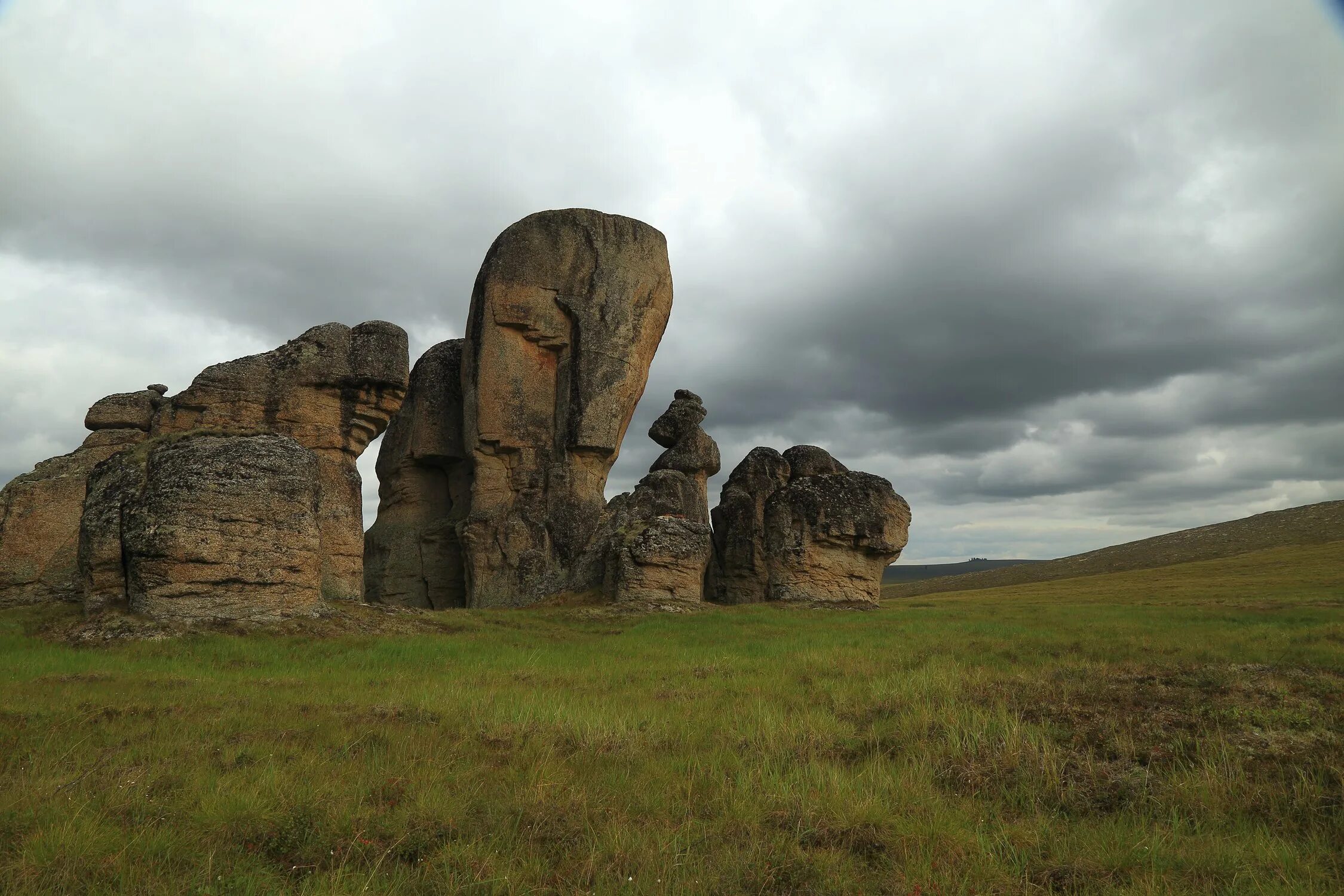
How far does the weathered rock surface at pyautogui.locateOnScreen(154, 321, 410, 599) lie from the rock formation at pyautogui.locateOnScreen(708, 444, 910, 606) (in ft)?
43.8

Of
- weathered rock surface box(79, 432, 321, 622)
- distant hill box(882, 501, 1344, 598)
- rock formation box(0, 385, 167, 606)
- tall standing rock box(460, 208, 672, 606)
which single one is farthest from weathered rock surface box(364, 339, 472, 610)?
distant hill box(882, 501, 1344, 598)

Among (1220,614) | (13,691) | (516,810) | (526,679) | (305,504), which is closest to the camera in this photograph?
(516,810)

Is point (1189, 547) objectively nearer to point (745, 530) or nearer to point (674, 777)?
point (745, 530)

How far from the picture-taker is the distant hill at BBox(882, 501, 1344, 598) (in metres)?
87.6

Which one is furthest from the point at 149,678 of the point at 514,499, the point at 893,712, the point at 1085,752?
the point at 514,499

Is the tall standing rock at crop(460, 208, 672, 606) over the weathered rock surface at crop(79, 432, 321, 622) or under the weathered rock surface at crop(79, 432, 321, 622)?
over

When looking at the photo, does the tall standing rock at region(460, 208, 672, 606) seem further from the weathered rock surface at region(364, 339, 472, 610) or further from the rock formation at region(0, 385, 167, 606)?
the rock formation at region(0, 385, 167, 606)

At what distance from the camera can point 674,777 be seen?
6.88 meters

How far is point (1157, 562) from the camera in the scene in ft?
300

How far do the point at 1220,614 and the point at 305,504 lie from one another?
85.5ft

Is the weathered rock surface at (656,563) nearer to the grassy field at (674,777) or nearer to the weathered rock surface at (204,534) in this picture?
the weathered rock surface at (204,534)

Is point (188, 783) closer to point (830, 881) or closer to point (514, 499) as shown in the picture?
point (830, 881)

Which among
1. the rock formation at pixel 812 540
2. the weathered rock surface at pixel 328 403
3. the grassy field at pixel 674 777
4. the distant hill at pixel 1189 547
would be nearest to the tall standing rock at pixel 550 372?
the rock formation at pixel 812 540

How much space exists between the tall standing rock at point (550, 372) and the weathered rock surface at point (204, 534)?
45.9ft
